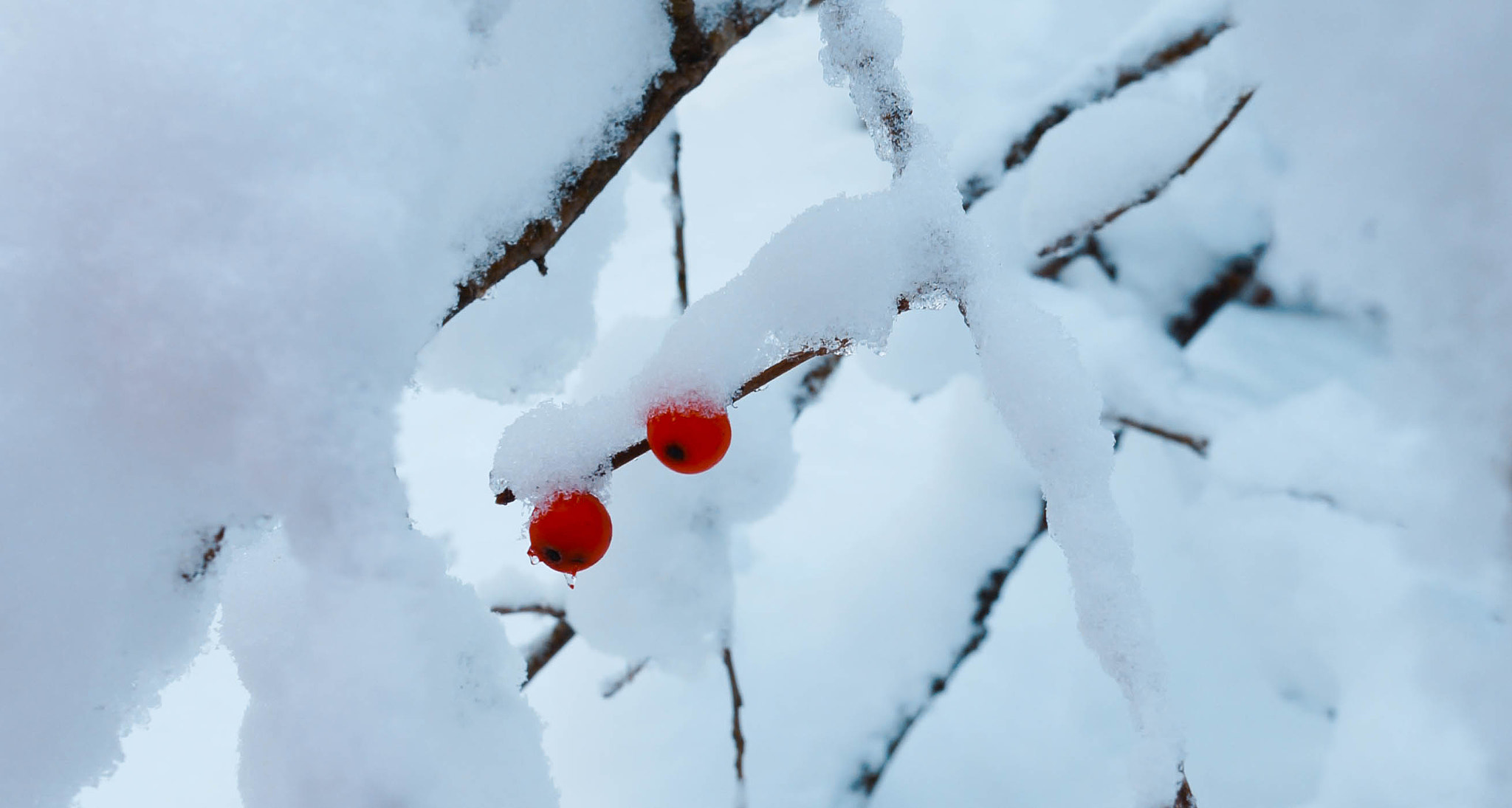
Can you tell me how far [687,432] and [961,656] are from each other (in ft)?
3.06

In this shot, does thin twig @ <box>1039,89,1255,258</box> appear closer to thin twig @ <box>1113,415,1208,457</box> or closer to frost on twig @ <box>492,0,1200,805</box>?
thin twig @ <box>1113,415,1208,457</box>

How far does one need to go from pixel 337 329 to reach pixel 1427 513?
1611mm

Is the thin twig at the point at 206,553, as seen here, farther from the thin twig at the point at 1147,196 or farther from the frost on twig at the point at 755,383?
the thin twig at the point at 1147,196

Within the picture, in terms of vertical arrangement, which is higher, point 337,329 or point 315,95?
point 315,95

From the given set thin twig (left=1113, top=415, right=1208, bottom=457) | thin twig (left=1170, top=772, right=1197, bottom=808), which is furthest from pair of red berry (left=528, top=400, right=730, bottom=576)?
thin twig (left=1113, top=415, right=1208, bottom=457)

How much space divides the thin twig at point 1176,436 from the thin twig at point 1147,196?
1.07 ft

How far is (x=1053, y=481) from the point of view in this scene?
18.7 inches

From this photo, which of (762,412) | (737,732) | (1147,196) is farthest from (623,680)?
(1147,196)

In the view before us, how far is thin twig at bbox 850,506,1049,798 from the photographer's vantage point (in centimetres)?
118

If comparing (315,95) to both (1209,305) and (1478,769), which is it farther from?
(1209,305)

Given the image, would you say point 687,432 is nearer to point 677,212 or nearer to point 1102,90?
point 677,212

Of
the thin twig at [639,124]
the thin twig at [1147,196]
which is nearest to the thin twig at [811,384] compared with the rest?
the thin twig at [1147,196]

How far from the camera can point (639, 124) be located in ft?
2.15

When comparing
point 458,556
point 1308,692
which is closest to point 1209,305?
point 1308,692
